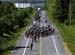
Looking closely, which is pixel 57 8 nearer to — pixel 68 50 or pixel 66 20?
pixel 66 20

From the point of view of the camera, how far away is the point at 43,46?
1587 inches

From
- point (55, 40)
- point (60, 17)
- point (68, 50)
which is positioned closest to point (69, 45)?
point (68, 50)

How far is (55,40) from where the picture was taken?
45.8m

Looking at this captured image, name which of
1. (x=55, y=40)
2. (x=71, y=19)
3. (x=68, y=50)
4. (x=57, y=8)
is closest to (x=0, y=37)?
(x=55, y=40)

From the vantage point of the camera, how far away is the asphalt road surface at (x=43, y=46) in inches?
1379

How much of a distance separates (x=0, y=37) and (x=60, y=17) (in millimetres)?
34300

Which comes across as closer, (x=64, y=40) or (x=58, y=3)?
(x=64, y=40)

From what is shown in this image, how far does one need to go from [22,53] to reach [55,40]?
1212 centimetres

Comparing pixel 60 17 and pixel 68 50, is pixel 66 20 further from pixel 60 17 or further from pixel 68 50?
pixel 68 50

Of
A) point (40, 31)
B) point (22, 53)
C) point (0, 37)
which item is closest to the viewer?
point (22, 53)

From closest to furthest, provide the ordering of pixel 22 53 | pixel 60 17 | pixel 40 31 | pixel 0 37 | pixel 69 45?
pixel 22 53 → pixel 69 45 → pixel 0 37 → pixel 40 31 → pixel 60 17

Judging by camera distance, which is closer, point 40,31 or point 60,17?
point 40,31

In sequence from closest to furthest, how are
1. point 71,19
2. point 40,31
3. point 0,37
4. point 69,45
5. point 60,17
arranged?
point 69,45 < point 0,37 < point 40,31 < point 71,19 < point 60,17

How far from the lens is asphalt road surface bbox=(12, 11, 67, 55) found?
35.0m
